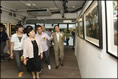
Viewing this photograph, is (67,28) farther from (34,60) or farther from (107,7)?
(107,7)

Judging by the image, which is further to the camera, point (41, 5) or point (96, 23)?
point (41, 5)

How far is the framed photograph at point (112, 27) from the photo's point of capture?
2.75 feet

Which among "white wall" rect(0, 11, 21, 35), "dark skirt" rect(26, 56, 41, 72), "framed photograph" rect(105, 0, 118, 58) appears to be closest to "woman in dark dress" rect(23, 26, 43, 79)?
"dark skirt" rect(26, 56, 41, 72)

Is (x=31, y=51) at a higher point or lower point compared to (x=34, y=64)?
higher

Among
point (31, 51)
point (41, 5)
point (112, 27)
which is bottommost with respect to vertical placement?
point (31, 51)

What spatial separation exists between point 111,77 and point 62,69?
2830 mm

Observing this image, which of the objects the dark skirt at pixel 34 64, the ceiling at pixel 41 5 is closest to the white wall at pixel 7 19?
the ceiling at pixel 41 5

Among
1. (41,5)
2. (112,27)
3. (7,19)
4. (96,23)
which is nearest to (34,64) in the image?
(96,23)

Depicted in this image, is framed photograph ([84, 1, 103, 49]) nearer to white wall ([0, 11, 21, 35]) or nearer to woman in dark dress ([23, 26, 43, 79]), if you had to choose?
woman in dark dress ([23, 26, 43, 79])

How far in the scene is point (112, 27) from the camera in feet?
2.99

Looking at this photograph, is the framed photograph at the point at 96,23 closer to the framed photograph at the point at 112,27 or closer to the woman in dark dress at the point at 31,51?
the framed photograph at the point at 112,27

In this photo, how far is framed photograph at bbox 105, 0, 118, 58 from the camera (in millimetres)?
837

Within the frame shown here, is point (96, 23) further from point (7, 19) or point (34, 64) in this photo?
point (7, 19)

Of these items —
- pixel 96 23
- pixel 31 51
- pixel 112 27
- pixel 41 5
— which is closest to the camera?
pixel 112 27
